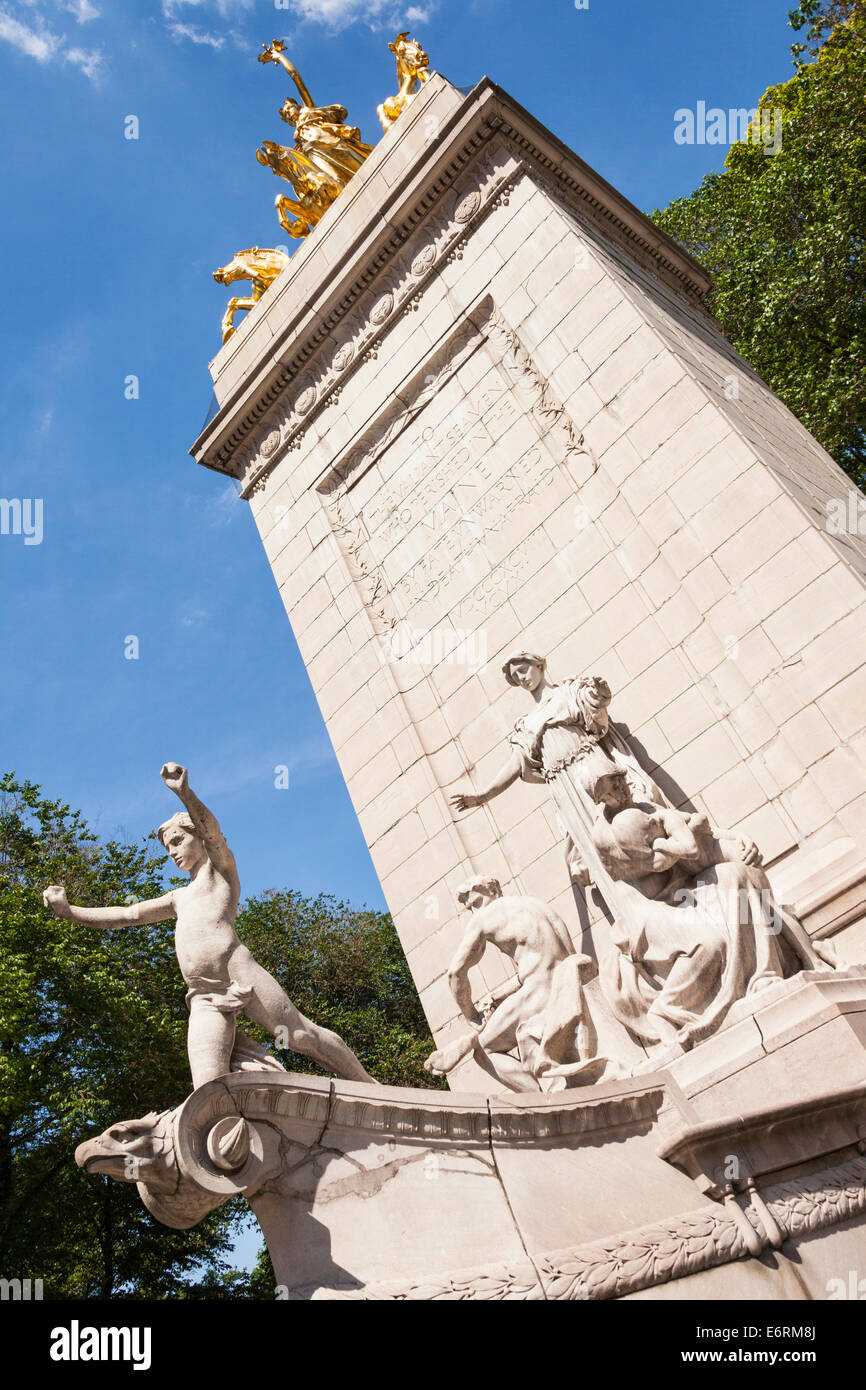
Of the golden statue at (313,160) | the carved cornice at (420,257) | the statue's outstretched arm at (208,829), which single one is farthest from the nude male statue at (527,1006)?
the golden statue at (313,160)

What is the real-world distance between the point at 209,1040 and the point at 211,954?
0.61 metres

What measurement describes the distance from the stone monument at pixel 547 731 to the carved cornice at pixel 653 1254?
0.07 ft

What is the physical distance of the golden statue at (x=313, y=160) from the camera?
54.4 ft

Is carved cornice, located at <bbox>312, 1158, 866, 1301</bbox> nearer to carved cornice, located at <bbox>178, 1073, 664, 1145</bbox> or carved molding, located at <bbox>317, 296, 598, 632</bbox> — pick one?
carved cornice, located at <bbox>178, 1073, 664, 1145</bbox>

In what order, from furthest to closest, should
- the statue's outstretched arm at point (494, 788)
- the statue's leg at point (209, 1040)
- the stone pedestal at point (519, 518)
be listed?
the statue's outstretched arm at point (494, 788) < the stone pedestal at point (519, 518) < the statue's leg at point (209, 1040)

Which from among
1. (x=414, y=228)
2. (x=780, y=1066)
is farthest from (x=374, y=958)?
(x=780, y=1066)

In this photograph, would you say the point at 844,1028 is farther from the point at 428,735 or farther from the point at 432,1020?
the point at 428,735

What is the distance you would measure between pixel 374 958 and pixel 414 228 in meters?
18.8

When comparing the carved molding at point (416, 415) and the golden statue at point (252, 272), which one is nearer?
the carved molding at point (416, 415)

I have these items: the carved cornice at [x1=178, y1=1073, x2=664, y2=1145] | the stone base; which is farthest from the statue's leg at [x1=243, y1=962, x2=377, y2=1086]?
the stone base

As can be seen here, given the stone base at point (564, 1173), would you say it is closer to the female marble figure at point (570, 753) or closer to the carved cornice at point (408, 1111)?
the carved cornice at point (408, 1111)

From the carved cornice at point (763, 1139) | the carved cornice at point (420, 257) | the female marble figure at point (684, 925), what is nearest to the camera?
the carved cornice at point (763, 1139)

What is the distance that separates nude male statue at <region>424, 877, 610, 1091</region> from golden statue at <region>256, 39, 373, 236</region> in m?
12.5

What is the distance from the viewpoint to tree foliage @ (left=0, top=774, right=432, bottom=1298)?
17.5 m
